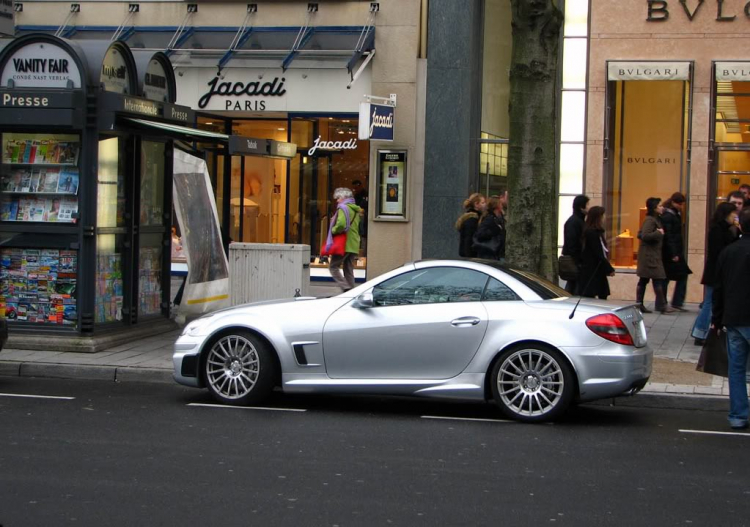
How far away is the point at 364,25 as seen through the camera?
62.8 ft

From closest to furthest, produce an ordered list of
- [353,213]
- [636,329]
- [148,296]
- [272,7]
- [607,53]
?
[636,329], [148,296], [353,213], [607,53], [272,7]

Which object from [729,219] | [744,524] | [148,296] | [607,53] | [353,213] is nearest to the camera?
[744,524]

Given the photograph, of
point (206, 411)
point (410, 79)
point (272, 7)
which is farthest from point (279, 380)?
point (272, 7)

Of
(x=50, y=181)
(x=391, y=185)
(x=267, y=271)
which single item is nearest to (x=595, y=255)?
(x=267, y=271)

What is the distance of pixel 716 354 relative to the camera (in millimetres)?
9023

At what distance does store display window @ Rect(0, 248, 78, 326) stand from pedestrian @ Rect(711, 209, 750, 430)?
7440 millimetres

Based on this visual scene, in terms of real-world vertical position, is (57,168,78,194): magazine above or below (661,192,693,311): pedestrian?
above

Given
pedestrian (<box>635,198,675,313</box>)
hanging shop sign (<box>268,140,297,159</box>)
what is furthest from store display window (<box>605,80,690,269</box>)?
hanging shop sign (<box>268,140,297,159</box>)

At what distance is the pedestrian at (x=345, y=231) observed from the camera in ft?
55.7

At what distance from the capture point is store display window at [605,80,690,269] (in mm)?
18469

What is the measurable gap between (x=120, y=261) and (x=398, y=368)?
214 inches

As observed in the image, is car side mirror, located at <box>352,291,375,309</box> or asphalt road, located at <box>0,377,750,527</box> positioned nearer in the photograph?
asphalt road, located at <box>0,377,750,527</box>

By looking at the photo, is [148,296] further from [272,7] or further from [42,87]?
[272,7]

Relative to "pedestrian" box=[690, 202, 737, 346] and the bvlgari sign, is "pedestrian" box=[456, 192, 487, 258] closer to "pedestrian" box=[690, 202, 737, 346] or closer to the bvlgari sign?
"pedestrian" box=[690, 202, 737, 346]
